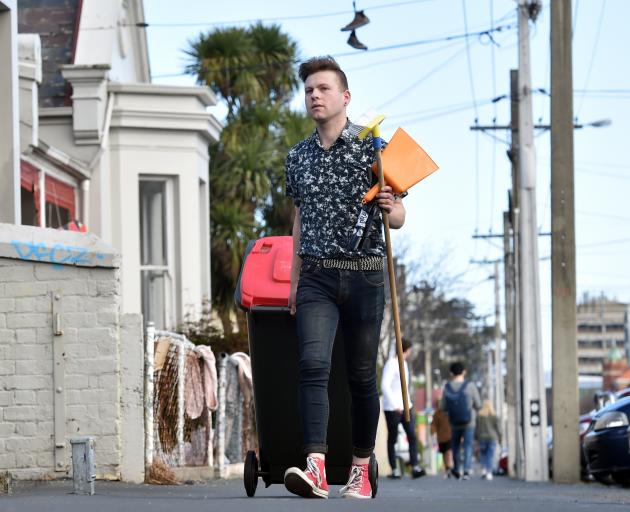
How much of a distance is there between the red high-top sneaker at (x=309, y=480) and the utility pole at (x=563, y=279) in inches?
478

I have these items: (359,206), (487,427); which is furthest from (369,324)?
(487,427)

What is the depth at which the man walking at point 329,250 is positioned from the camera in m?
6.93

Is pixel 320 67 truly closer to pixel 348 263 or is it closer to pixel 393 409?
pixel 348 263

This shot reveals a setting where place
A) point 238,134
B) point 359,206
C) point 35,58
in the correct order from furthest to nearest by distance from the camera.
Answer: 1. point 238,134
2. point 35,58
3. point 359,206

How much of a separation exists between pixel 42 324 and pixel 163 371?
204 cm

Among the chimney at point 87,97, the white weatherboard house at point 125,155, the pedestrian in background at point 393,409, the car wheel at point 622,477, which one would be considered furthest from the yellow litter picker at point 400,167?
the chimney at point 87,97

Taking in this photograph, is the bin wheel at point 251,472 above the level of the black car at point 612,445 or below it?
above

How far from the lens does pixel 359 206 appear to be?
275 inches

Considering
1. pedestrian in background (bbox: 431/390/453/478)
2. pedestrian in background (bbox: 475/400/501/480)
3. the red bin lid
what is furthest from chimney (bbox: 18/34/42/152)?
pedestrian in background (bbox: 475/400/501/480)

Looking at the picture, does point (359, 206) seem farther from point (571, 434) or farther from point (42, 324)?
point (571, 434)

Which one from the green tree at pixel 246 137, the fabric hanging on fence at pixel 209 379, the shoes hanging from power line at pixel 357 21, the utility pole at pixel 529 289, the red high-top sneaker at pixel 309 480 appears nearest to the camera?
the red high-top sneaker at pixel 309 480

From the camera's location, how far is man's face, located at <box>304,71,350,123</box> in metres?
7.01

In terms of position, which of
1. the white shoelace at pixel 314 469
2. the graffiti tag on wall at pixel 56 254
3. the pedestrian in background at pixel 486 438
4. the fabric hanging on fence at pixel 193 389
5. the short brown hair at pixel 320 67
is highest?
the short brown hair at pixel 320 67

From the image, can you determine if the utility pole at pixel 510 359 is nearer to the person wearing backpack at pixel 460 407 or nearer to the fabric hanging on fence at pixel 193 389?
the person wearing backpack at pixel 460 407
